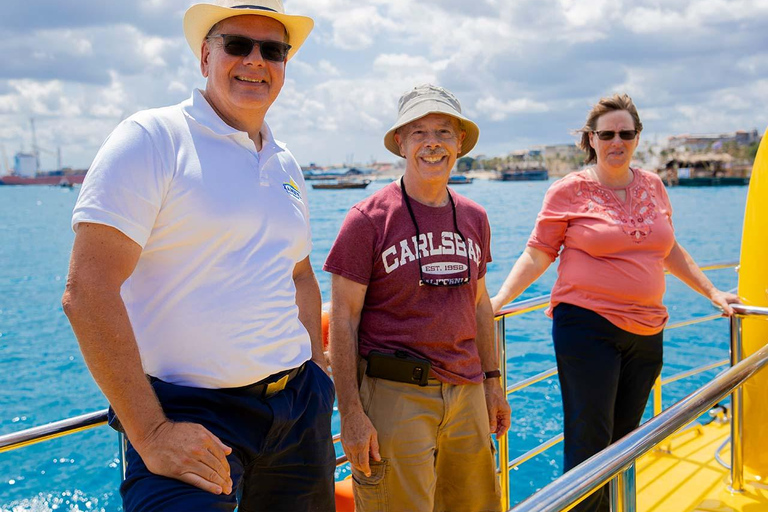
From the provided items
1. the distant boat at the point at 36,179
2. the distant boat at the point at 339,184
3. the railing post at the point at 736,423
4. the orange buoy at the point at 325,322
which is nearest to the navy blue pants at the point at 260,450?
the orange buoy at the point at 325,322

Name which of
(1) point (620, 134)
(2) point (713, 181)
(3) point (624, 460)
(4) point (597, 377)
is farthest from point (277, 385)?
(2) point (713, 181)

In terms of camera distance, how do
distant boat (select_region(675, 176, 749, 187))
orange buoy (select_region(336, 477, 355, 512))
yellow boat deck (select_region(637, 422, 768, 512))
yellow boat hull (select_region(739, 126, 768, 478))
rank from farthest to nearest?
distant boat (select_region(675, 176, 749, 187)) → yellow boat hull (select_region(739, 126, 768, 478)) → yellow boat deck (select_region(637, 422, 768, 512)) → orange buoy (select_region(336, 477, 355, 512))

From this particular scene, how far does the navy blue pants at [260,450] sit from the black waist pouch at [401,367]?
0.75ft

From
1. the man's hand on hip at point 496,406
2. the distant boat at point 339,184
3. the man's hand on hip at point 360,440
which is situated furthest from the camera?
the distant boat at point 339,184

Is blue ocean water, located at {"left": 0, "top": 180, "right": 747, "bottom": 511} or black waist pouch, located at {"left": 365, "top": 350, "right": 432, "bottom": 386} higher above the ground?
black waist pouch, located at {"left": 365, "top": 350, "right": 432, "bottom": 386}

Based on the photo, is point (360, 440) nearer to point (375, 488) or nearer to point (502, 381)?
point (375, 488)

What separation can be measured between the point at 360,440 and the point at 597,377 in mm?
1193

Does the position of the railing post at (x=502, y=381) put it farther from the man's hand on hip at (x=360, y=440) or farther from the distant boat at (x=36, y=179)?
the distant boat at (x=36, y=179)

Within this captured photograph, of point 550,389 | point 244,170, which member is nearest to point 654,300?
point 244,170

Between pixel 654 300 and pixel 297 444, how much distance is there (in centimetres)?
173

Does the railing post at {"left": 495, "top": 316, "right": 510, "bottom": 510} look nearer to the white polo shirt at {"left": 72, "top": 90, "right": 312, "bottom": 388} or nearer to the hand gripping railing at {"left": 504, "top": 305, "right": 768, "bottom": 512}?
the hand gripping railing at {"left": 504, "top": 305, "right": 768, "bottom": 512}

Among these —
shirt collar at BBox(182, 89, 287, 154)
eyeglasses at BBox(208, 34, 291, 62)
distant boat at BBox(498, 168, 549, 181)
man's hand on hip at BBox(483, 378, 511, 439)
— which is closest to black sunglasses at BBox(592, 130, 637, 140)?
man's hand on hip at BBox(483, 378, 511, 439)

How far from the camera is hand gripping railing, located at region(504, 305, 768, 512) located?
3.72 ft

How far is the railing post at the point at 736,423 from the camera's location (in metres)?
3.03
